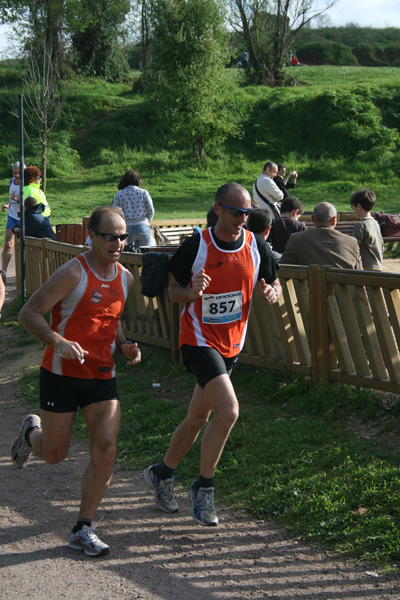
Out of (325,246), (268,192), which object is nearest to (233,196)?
(325,246)

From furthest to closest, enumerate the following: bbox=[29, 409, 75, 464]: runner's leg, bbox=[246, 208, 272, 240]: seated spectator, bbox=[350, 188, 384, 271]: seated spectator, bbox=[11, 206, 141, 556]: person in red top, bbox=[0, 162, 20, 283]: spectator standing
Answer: bbox=[0, 162, 20, 283]: spectator standing
bbox=[350, 188, 384, 271]: seated spectator
bbox=[246, 208, 272, 240]: seated spectator
bbox=[29, 409, 75, 464]: runner's leg
bbox=[11, 206, 141, 556]: person in red top

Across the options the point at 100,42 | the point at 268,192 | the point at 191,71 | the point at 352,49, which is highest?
the point at 352,49

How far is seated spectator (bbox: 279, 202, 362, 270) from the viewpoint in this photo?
7.26 m

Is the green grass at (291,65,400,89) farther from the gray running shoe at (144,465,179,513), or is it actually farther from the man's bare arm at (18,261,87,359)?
the man's bare arm at (18,261,87,359)

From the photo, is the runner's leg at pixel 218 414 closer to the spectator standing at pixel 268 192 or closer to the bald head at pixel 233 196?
the bald head at pixel 233 196

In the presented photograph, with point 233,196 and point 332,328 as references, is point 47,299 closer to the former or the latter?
point 233,196

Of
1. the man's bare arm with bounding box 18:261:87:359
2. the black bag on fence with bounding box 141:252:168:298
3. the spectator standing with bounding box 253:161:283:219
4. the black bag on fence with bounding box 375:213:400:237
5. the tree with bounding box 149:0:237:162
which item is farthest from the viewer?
the tree with bounding box 149:0:237:162

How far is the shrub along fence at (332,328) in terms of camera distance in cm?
612

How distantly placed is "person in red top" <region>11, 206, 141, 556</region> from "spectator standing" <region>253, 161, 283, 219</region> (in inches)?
291

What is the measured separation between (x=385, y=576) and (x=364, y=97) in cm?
3596

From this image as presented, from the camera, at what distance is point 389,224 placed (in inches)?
642

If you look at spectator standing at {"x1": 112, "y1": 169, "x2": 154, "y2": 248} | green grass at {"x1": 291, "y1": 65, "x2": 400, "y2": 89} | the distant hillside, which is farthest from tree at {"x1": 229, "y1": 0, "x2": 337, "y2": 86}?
spectator standing at {"x1": 112, "y1": 169, "x2": 154, "y2": 248}

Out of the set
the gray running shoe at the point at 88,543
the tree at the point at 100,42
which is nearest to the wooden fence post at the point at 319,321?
the gray running shoe at the point at 88,543

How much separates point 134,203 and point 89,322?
6.10 metres
